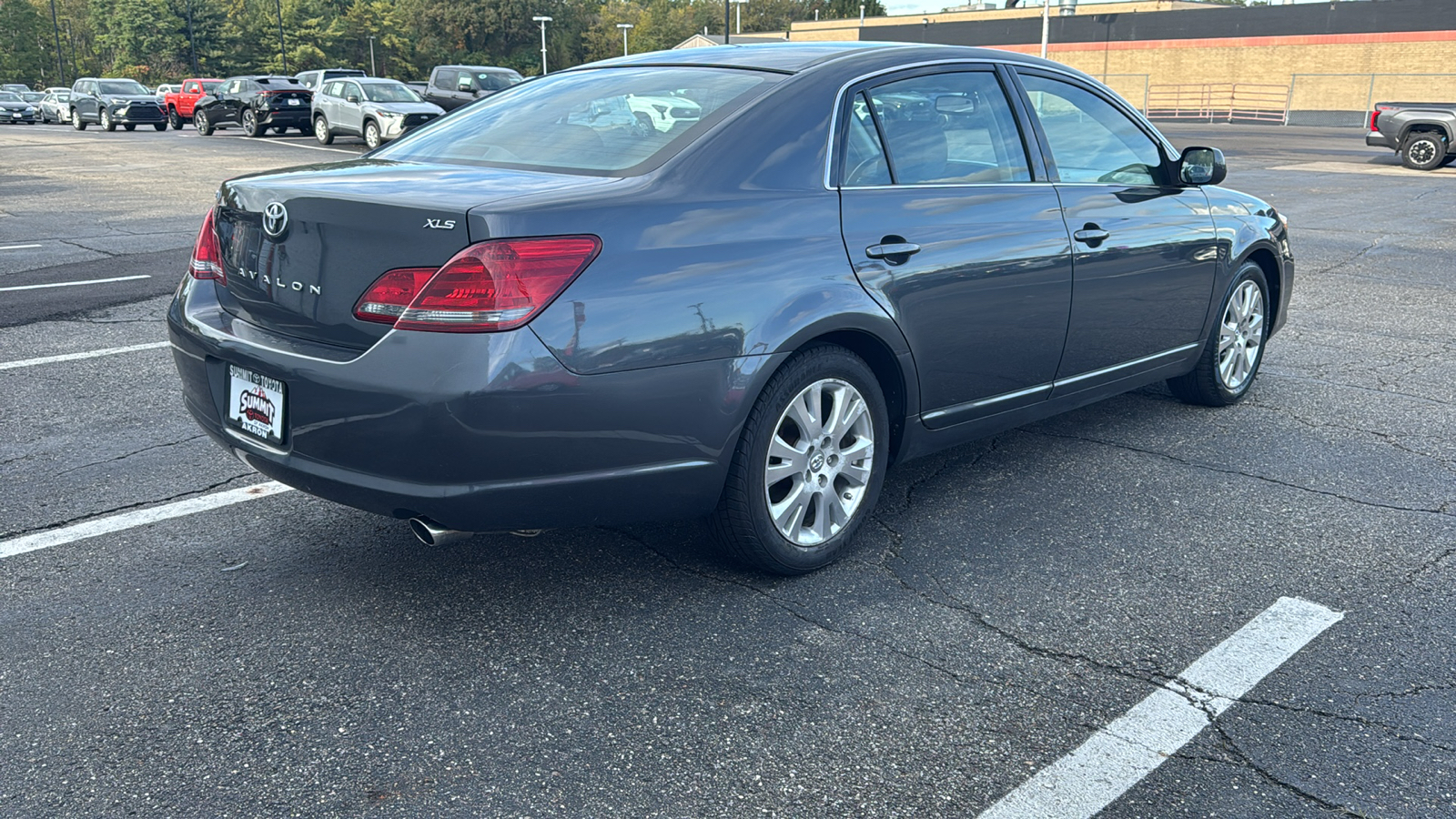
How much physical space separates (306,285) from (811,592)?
5.56ft

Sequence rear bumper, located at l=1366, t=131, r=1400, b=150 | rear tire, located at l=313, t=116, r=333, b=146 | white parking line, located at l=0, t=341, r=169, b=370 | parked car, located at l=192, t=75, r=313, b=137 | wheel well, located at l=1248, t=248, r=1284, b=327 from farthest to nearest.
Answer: parked car, located at l=192, t=75, r=313, b=137 → rear tire, located at l=313, t=116, r=333, b=146 → rear bumper, located at l=1366, t=131, r=1400, b=150 → white parking line, located at l=0, t=341, r=169, b=370 → wheel well, located at l=1248, t=248, r=1284, b=327

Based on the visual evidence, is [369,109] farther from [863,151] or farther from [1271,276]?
[863,151]

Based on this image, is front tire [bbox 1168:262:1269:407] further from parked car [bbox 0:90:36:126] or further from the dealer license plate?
parked car [bbox 0:90:36:126]

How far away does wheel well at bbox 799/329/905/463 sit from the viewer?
3.58 meters

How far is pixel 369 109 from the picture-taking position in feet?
80.7

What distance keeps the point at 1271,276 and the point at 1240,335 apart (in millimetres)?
460

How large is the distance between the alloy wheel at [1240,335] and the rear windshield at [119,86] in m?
40.5

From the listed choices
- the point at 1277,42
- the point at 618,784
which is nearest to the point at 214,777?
the point at 618,784

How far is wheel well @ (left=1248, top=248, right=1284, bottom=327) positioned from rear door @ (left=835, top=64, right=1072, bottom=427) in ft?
6.35

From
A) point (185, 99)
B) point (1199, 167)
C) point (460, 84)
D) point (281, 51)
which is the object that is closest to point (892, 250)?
point (1199, 167)

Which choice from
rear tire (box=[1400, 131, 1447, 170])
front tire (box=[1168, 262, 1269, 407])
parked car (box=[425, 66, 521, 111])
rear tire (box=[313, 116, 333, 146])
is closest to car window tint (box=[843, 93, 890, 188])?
front tire (box=[1168, 262, 1269, 407])

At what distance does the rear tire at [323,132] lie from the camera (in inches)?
1059

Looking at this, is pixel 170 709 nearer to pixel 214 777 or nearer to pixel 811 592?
pixel 214 777

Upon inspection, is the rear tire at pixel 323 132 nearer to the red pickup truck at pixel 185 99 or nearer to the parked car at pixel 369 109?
the parked car at pixel 369 109
